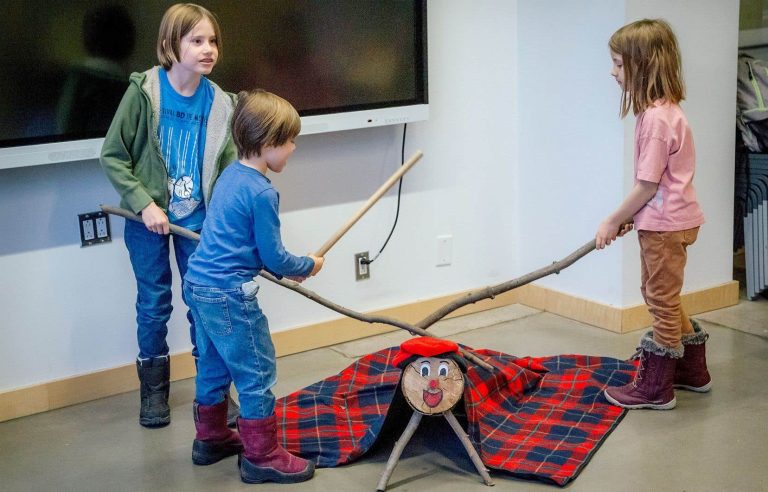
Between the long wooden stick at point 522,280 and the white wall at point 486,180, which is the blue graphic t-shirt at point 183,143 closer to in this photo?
the white wall at point 486,180

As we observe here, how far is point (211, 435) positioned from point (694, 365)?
1.58 metres

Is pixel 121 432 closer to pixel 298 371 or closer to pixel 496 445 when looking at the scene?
pixel 298 371

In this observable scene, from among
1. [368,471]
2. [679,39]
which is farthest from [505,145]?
[368,471]

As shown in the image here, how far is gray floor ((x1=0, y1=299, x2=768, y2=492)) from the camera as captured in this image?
2723mm

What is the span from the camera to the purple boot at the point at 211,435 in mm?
2857

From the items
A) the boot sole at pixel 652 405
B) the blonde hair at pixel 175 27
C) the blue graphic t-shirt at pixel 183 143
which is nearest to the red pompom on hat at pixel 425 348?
the boot sole at pixel 652 405

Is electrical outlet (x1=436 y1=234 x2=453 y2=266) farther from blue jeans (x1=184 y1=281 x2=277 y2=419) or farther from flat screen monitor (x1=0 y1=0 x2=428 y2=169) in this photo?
blue jeans (x1=184 y1=281 x2=277 y2=419)

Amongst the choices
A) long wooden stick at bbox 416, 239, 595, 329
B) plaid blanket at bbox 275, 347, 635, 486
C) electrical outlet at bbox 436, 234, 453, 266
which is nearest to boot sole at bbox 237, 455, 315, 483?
plaid blanket at bbox 275, 347, 635, 486

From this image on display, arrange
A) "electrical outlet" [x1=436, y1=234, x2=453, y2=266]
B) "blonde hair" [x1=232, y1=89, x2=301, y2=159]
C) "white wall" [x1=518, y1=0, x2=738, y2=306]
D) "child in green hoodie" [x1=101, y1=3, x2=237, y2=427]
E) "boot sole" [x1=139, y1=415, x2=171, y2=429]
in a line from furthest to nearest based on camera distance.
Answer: "electrical outlet" [x1=436, y1=234, x2=453, y2=266], "white wall" [x1=518, y1=0, x2=738, y2=306], "boot sole" [x1=139, y1=415, x2=171, y2=429], "child in green hoodie" [x1=101, y1=3, x2=237, y2=427], "blonde hair" [x1=232, y1=89, x2=301, y2=159]

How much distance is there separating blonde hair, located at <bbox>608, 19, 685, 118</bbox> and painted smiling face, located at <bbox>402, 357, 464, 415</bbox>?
1.00m

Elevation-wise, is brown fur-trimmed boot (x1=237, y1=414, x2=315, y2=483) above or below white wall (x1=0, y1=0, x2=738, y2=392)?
below

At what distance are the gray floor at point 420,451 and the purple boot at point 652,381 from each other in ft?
0.11

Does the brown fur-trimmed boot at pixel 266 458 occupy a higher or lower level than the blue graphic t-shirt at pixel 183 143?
lower

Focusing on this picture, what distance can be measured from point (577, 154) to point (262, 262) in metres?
1.83
